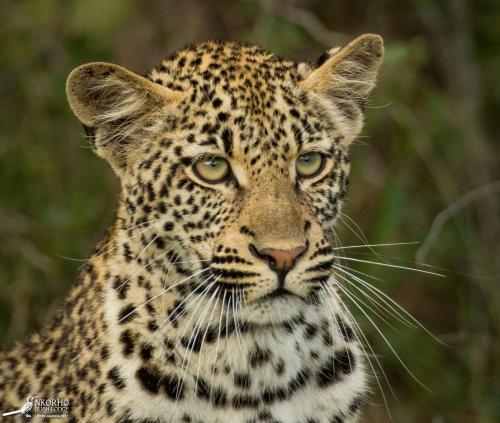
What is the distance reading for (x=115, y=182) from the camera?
34.6 ft

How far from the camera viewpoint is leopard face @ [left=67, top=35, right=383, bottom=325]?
513 cm

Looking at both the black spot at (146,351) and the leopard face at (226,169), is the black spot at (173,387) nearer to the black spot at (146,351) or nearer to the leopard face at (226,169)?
the black spot at (146,351)

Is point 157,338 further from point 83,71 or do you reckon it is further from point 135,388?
point 83,71

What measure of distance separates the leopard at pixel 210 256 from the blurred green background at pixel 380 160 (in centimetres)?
220

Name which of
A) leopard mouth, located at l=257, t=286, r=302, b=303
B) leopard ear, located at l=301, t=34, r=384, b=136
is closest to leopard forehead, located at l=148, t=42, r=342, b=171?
leopard ear, located at l=301, t=34, r=384, b=136

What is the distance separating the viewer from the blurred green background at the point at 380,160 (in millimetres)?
8945

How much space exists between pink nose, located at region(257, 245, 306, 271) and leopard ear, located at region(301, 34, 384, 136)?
1120 mm

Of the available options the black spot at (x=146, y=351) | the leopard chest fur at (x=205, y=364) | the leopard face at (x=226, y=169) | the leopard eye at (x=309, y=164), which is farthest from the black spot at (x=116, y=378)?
the leopard eye at (x=309, y=164)

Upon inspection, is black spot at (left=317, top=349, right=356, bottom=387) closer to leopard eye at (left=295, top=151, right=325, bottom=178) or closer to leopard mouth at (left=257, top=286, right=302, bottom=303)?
leopard mouth at (left=257, top=286, right=302, bottom=303)

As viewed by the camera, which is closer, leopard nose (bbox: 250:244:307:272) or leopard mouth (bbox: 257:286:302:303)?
leopard nose (bbox: 250:244:307:272)

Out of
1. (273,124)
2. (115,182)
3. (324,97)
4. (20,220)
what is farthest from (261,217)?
(115,182)

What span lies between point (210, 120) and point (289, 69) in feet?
2.14

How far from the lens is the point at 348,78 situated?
606 centimetres

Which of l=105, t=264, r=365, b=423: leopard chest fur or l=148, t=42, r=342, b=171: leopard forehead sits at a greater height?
l=148, t=42, r=342, b=171: leopard forehead
